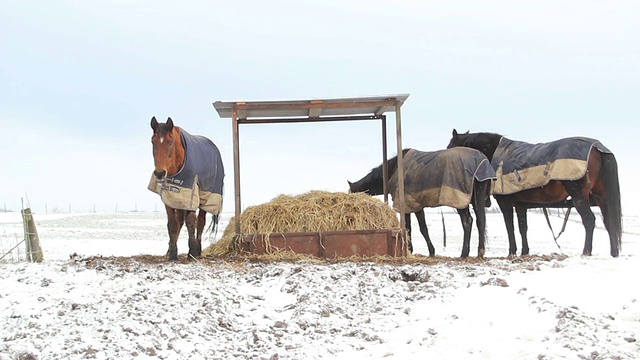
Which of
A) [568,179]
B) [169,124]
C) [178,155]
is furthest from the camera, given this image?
[568,179]

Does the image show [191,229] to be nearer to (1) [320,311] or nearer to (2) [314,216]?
(2) [314,216]

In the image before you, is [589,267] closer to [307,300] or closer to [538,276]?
[538,276]

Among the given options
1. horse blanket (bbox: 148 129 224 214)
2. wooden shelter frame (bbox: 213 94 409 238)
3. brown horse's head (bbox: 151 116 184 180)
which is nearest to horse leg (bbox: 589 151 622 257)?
wooden shelter frame (bbox: 213 94 409 238)

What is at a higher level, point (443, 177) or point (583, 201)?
point (443, 177)

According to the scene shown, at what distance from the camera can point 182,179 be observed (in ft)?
27.5

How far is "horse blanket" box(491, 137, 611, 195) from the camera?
32.2 feet

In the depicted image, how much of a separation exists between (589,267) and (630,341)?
2.93 m

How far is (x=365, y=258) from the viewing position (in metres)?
8.47

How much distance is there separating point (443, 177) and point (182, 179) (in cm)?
433

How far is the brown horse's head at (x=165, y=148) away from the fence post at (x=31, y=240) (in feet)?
12.1

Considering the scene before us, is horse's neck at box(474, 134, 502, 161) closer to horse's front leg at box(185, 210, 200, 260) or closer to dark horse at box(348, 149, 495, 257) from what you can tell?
dark horse at box(348, 149, 495, 257)

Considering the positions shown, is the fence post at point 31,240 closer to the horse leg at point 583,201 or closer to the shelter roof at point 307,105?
the shelter roof at point 307,105

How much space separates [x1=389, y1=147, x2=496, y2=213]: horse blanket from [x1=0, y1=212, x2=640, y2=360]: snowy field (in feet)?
7.79

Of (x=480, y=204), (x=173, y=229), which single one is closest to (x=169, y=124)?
(x=173, y=229)
